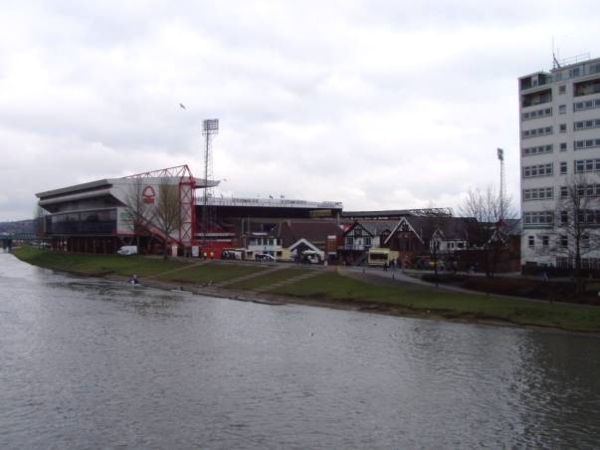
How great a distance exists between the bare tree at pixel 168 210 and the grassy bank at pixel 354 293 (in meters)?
21.5

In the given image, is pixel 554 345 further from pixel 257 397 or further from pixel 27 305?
pixel 27 305

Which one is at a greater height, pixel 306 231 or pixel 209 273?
pixel 306 231

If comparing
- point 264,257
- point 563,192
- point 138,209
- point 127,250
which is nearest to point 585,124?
point 563,192

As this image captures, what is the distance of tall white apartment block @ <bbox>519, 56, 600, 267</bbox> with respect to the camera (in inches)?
3103

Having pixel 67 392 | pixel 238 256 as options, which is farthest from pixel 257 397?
pixel 238 256

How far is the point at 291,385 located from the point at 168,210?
11046 cm

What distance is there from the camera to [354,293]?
217 feet

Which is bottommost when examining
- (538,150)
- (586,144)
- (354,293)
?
(354,293)

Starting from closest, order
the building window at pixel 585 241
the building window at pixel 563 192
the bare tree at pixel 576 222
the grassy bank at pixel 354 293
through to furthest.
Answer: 1. the grassy bank at pixel 354 293
2. the bare tree at pixel 576 222
3. the building window at pixel 585 241
4. the building window at pixel 563 192

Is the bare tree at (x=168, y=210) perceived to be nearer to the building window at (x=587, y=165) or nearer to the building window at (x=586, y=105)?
the building window at (x=587, y=165)

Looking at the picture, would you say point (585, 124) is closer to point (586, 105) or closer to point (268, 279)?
point (586, 105)

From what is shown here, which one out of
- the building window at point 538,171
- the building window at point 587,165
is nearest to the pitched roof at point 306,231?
the building window at point 538,171

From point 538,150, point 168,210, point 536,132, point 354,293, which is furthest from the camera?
point 168,210

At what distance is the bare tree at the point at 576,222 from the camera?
65.5 meters
